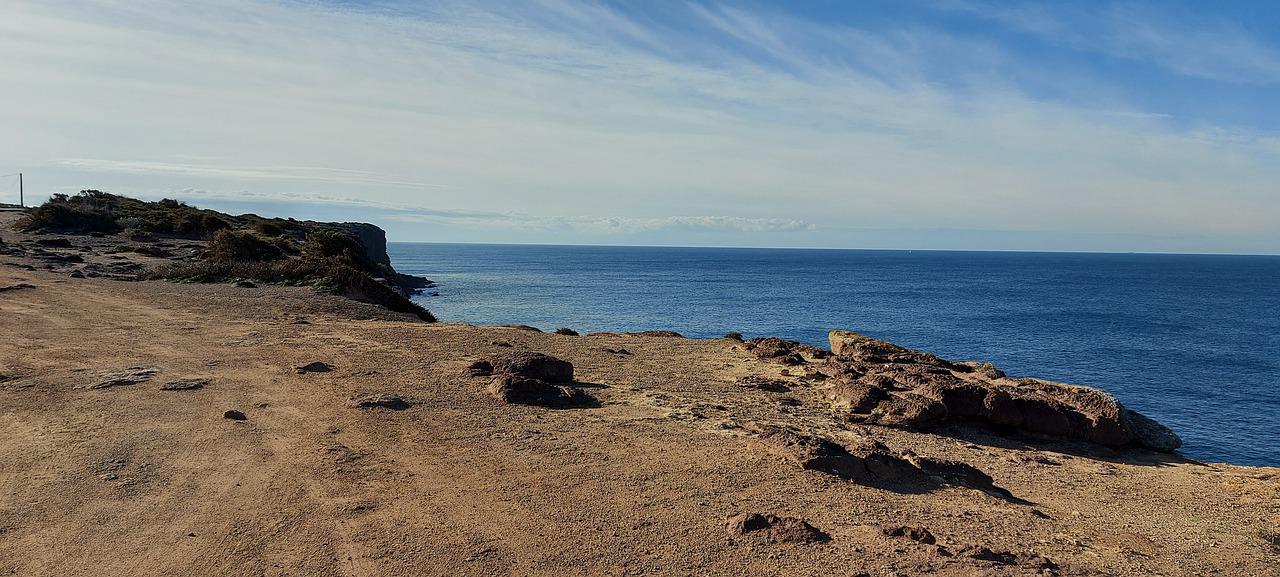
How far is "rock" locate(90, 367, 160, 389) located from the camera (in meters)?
11.6

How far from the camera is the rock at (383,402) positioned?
36.9 feet

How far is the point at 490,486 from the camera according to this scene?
27.1 feet

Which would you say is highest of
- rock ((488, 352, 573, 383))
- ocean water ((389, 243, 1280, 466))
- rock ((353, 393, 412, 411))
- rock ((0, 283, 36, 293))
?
rock ((0, 283, 36, 293))

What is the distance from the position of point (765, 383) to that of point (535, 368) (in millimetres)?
4342

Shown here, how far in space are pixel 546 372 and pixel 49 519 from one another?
24.6 ft

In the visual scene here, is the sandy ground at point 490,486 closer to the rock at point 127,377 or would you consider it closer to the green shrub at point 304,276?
the rock at point 127,377

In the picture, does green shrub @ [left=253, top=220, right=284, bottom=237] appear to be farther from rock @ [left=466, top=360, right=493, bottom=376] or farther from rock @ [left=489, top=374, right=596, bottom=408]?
rock @ [left=489, top=374, right=596, bottom=408]

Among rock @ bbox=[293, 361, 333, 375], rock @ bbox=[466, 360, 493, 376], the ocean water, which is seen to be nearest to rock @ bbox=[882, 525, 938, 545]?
rock @ bbox=[466, 360, 493, 376]

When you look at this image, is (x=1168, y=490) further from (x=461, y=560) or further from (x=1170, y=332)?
(x=1170, y=332)

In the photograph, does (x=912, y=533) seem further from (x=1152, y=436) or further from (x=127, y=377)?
(x=127, y=377)

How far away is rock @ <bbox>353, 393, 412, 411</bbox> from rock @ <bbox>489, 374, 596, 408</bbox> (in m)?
1.42

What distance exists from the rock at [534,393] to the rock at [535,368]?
63cm

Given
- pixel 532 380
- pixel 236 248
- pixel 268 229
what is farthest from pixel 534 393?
pixel 268 229

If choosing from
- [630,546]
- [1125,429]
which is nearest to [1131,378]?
[1125,429]
